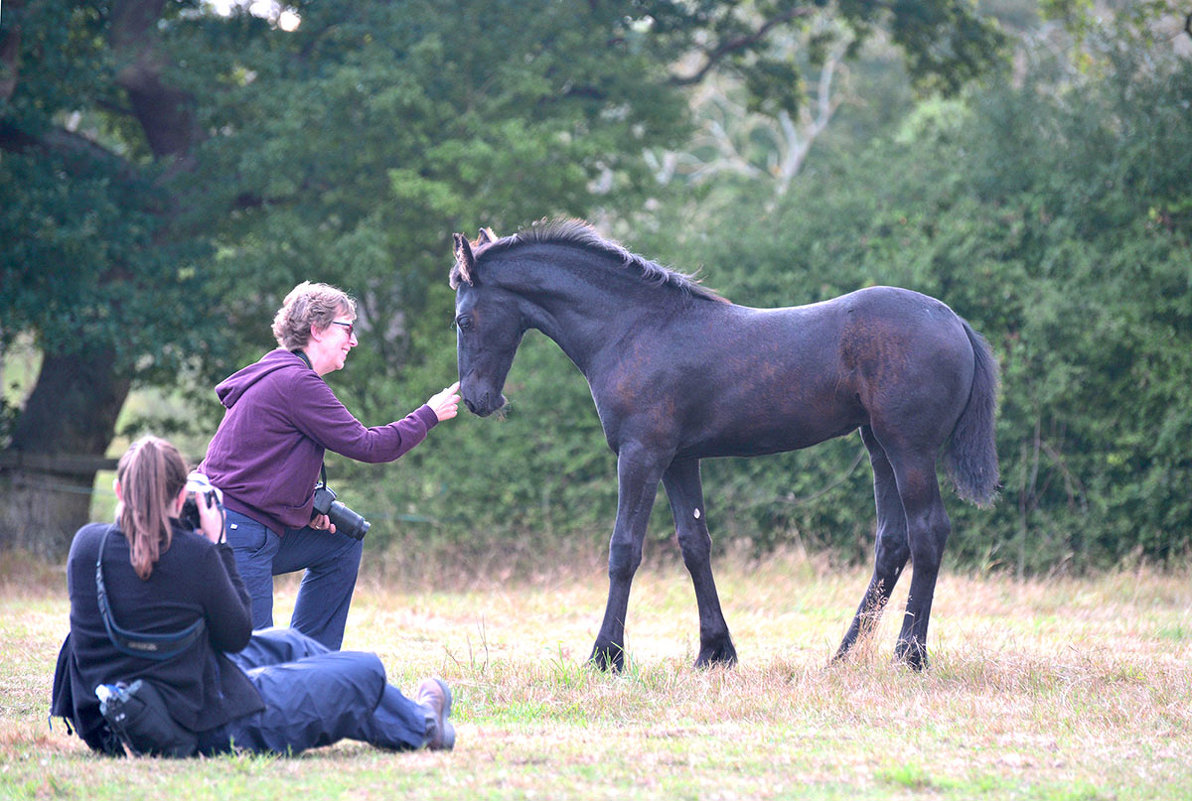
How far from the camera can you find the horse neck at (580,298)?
6613mm

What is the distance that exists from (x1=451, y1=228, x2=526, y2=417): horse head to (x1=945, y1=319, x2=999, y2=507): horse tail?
2.50 m

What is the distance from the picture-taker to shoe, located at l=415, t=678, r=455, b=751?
15.2ft

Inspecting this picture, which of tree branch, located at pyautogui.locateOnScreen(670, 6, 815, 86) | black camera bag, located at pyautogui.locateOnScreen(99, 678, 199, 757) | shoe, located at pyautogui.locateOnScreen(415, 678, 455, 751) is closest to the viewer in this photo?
black camera bag, located at pyautogui.locateOnScreen(99, 678, 199, 757)

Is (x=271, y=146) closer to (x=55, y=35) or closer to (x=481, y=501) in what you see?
(x=55, y=35)

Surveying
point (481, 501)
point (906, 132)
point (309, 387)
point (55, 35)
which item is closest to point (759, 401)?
point (309, 387)

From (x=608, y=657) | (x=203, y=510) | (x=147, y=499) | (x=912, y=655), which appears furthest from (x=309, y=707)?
(x=912, y=655)

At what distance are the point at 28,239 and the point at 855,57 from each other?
1018cm

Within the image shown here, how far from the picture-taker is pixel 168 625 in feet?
13.8

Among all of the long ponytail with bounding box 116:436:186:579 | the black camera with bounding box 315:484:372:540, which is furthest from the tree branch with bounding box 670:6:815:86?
the long ponytail with bounding box 116:436:186:579

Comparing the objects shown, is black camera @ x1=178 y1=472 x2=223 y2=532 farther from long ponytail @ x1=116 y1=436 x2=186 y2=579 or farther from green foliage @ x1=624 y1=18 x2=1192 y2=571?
green foliage @ x1=624 y1=18 x2=1192 y2=571

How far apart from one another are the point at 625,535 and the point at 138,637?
2.83 metres

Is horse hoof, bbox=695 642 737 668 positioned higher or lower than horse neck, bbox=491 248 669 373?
lower

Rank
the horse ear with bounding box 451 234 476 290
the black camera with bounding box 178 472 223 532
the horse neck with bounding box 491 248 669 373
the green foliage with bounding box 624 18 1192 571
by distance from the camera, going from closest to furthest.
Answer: the black camera with bounding box 178 472 223 532, the horse ear with bounding box 451 234 476 290, the horse neck with bounding box 491 248 669 373, the green foliage with bounding box 624 18 1192 571

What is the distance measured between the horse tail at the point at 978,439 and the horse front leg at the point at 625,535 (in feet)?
5.25
